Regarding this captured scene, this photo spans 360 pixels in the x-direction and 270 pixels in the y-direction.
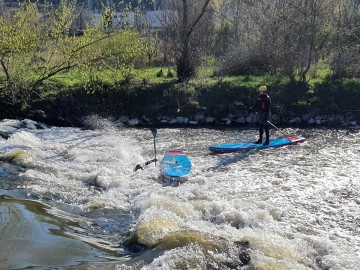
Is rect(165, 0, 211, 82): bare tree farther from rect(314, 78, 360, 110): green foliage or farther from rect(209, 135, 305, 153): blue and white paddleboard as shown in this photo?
A: rect(209, 135, 305, 153): blue and white paddleboard

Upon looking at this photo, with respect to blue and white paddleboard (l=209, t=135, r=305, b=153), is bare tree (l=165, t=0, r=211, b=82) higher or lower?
higher

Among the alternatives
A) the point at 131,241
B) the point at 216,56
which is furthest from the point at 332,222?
the point at 216,56

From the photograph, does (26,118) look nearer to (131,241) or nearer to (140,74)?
(140,74)

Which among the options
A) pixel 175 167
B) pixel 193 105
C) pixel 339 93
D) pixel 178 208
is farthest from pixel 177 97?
pixel 178 208

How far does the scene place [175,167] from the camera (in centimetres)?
966

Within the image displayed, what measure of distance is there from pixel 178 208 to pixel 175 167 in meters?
2.48

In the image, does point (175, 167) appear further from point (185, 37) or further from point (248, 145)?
point (185, 37)

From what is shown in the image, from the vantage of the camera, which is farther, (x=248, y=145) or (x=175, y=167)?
(x=248, y=145)

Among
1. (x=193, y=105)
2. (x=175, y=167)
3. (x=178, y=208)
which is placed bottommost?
(x=178, y=208)

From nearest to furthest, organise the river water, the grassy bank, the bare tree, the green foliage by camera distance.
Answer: the river water < the green foliage < the grassy bank < the bare tree

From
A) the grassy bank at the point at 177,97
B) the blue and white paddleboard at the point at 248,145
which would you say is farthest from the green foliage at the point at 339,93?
the blue and white paddleboard at the point at 248,145

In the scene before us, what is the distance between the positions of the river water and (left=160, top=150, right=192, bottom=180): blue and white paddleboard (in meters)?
0.21

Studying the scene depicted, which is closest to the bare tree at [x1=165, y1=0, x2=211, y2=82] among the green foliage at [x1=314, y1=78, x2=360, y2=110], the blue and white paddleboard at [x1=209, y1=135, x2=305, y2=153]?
the green foliage at [x1=314, y1=78, x2=360, y2=110]

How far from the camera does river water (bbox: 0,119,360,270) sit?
555 cm
